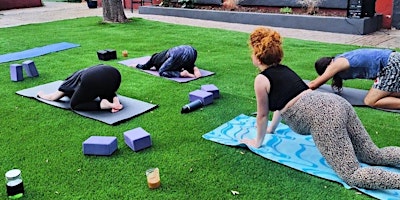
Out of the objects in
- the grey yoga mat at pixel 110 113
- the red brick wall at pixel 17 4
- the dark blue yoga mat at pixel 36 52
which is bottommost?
the grey yoga mat at pixel 110 113

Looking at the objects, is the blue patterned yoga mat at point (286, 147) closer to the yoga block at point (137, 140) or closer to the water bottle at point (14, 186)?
the yoga block at point (137, 140)

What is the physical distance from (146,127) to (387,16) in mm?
7709

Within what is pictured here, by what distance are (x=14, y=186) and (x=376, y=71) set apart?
3.30 metres

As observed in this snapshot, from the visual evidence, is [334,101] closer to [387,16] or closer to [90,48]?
[90,48]

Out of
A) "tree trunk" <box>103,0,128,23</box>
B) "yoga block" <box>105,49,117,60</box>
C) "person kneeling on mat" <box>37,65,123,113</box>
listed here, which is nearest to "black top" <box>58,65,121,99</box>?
"person kneeling on mat" <box>37,65,123,113</box>

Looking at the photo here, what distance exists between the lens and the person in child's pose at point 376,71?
3928mm

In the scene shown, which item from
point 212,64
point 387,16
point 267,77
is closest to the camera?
point 267,77

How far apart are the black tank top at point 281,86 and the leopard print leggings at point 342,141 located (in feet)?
0.25

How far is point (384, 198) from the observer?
246 cm

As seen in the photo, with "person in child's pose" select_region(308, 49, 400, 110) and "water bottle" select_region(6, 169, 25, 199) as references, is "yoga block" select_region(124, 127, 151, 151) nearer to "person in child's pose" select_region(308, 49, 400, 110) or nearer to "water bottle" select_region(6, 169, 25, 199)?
"water bottle" select_region(6, 169, 25, 199)

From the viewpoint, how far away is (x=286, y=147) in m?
3.20

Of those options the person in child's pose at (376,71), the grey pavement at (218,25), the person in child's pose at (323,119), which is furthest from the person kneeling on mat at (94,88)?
the grey pavement at (218,25)

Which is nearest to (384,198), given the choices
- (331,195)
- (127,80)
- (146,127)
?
(331,195)

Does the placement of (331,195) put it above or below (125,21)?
below
